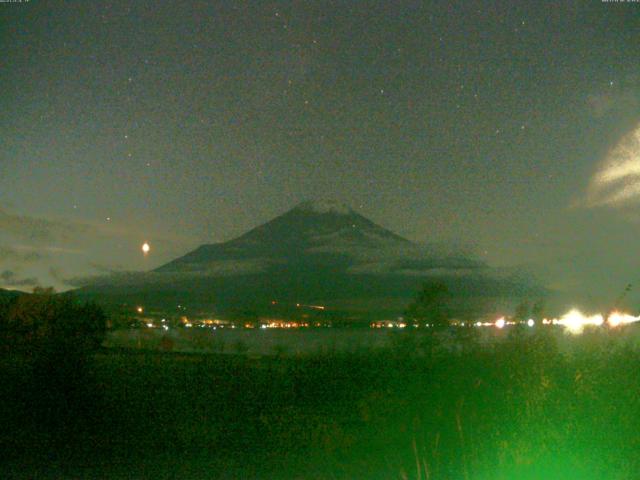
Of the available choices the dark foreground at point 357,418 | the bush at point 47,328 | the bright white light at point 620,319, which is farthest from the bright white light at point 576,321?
the bush at point 47,328

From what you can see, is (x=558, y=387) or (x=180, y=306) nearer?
(x=558, y=387)

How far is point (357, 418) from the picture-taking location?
1523cm

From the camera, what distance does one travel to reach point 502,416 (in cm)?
1106

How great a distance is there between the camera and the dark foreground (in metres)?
9.80

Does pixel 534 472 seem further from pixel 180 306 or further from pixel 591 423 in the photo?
pixel 180 306

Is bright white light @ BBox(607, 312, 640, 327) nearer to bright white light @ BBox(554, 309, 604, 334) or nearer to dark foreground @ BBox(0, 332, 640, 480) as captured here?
bright white light @ BBox(554, 309, 604, 334)

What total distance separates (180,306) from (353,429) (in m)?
40.3

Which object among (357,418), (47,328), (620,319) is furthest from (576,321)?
(47,328)

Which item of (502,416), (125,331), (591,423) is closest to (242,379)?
(502,416)

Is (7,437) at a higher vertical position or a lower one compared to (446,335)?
lower

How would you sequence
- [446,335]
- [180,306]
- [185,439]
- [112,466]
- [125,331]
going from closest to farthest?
[112,466]
[185,439]
[446,335]
[125,331]
[180,306]

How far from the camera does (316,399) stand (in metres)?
17.6

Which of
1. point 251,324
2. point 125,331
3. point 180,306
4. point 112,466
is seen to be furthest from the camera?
point 180,306

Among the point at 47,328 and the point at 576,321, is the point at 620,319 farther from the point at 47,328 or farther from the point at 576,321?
the point at 47,328
